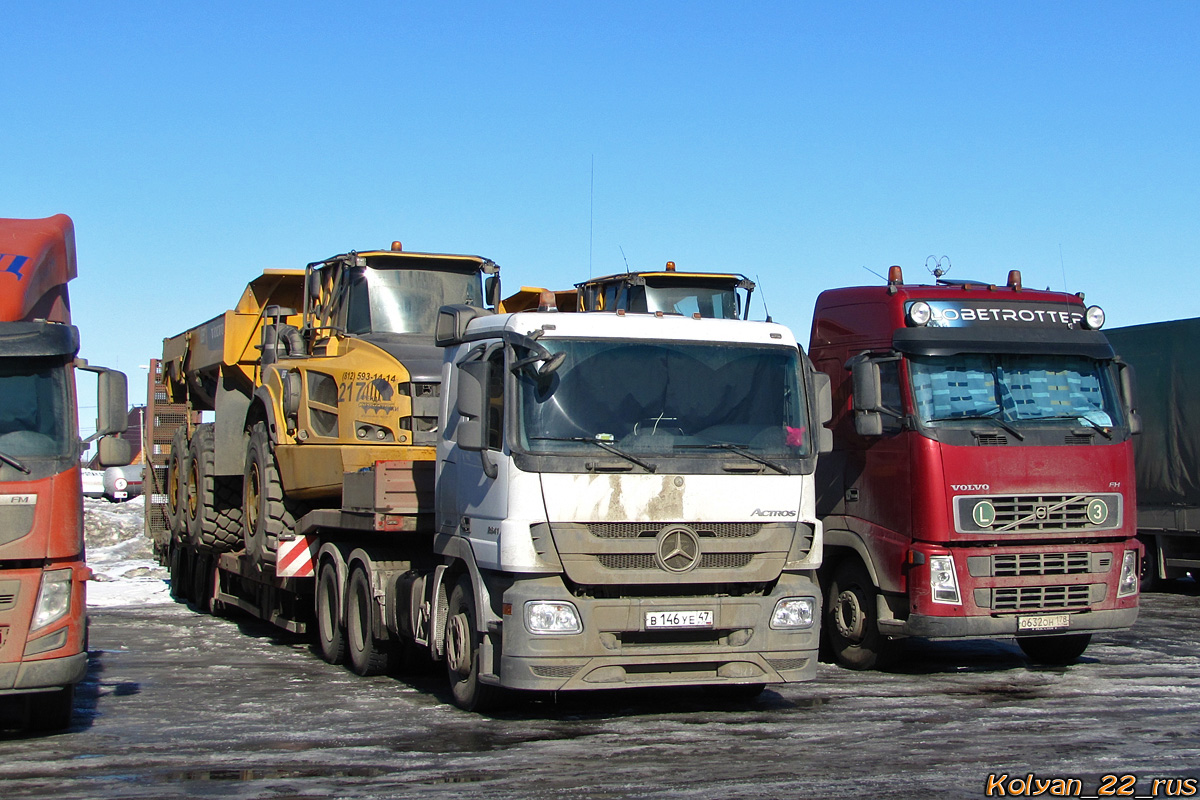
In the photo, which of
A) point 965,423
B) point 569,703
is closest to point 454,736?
point 569,703

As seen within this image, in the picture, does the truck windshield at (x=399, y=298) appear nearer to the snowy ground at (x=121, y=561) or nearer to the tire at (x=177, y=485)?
the snowy ground at (x=121, y=561)

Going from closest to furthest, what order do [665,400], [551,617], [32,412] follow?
[32,412] → [551,617] → [665,400]

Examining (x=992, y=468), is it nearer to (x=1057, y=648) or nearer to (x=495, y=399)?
(x=1057, y=648)

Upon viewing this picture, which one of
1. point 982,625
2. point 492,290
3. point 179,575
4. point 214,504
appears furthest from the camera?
point 179,575

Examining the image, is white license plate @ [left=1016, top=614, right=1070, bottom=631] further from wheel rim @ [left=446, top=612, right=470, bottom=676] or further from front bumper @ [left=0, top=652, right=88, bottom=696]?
front bumper @ [left=0, top=652, right=88, bottom=696]

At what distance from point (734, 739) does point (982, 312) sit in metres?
4.73

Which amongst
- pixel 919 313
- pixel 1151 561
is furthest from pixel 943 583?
pixel 1151 561

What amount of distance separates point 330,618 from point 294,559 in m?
0.85

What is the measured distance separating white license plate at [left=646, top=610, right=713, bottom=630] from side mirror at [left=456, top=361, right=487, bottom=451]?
1.62 meters

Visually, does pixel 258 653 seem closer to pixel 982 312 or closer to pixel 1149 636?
pixel 982 312

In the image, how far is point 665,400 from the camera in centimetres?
919

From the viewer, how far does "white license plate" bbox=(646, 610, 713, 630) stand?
8930 mm

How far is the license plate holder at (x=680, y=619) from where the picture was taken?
8930 millimetres

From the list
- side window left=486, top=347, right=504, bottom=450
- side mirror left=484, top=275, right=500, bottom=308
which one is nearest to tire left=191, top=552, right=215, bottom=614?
side mirror left=484, top=275, right=500, bottom=308
